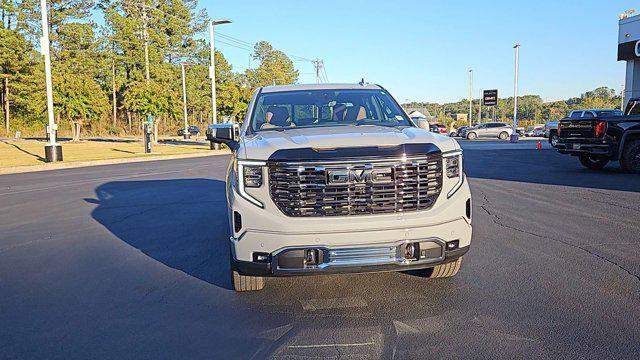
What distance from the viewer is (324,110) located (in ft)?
18.9

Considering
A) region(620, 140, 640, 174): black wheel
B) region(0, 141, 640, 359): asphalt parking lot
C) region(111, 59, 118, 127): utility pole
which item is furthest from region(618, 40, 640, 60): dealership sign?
region(111, 59, 118, 127): utility pole

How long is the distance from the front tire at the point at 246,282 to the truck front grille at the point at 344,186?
888 millimetres

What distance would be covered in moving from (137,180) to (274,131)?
36.2ft

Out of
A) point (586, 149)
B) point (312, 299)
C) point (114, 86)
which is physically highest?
point (114, 86)

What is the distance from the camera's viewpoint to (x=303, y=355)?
3.47 m

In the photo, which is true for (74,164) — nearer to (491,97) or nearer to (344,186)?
(344,186)

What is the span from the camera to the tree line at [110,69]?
42750 millimetres

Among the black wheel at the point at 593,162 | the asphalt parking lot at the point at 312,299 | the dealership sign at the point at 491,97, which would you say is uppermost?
the dealership sign at the point at 491,97

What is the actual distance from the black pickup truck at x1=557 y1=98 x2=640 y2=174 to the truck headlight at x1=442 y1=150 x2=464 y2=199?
37.1 feet

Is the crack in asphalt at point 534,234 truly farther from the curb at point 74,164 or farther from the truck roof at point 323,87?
the curb at point 74,164

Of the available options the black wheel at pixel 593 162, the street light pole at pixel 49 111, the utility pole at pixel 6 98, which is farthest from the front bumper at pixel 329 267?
the utility pole at pixel 6 98

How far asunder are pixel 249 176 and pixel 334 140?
0.74 m

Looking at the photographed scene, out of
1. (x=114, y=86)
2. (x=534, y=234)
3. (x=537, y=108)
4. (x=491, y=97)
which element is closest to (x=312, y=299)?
(x=534, y=234)

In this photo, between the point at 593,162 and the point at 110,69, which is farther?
the point at 110,69
